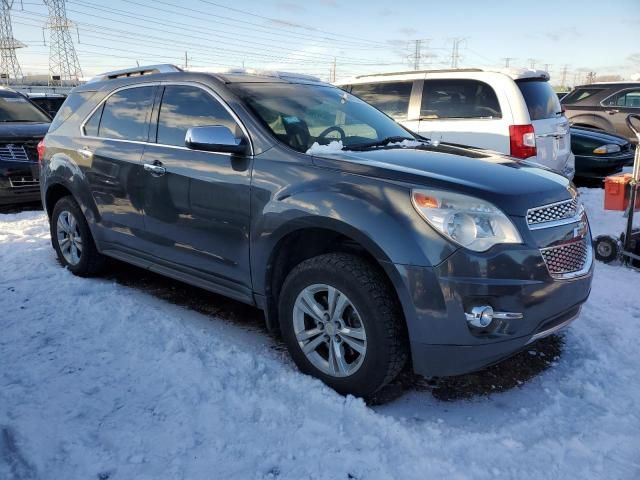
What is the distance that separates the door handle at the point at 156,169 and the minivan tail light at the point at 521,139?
159 inches

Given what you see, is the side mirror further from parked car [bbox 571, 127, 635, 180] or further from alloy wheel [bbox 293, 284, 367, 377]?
parked car [bbox 571, 127, 635, 180]

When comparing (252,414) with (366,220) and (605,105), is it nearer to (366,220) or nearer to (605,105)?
(366,220)

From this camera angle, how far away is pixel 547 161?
257 inches

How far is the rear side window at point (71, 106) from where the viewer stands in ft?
16.0

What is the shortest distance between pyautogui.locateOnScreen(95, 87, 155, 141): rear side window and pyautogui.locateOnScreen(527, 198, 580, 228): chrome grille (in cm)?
277

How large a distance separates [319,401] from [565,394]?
4.45ft

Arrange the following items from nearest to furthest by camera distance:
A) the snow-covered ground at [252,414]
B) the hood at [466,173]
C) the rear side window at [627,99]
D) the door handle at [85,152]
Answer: the snow-covered ground at [252,414] → the hood at [466,173] → the door handle at [85,152] → the rear side window at [627,99]

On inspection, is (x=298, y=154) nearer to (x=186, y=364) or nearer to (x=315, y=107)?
A: (x=315, y=107)

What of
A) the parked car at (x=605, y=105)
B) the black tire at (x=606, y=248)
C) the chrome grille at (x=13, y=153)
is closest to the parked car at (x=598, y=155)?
the parked car at (x=605, y=105)

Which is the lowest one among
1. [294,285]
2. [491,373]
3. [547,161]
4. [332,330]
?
[491,373]

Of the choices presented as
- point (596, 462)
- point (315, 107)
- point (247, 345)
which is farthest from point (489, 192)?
point (247, 345)

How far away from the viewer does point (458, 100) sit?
6.73 m

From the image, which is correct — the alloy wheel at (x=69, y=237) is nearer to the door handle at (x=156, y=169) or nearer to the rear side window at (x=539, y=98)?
the door handle at (x=156, y=169)

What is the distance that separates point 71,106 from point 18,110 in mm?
5200
